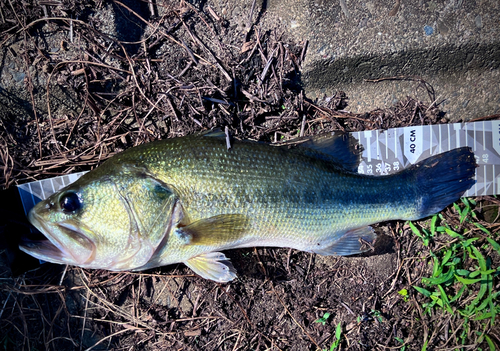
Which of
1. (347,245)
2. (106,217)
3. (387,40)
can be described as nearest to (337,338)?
(347,245)

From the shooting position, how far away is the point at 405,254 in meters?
3.35

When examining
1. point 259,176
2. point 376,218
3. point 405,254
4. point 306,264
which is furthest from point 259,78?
point 405,254

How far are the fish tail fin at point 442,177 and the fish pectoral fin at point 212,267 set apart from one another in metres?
2.02

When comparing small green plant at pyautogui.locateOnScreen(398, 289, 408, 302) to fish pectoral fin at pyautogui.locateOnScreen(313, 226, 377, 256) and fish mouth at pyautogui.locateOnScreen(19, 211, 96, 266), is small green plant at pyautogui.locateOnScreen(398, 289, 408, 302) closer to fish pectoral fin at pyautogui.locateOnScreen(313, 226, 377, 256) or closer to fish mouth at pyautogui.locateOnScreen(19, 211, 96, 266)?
fish pectoral fin at pyautogui.locateOnScreen(313, 226, 377, 256)

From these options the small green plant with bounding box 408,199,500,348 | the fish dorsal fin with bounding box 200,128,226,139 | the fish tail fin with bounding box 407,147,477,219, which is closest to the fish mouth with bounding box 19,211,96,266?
the fish dorsal fin with bounding box 200,128,226,139

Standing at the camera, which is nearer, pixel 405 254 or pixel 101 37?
pixel 101 37

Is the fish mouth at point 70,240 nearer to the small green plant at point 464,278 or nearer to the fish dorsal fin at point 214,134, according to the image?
the fish dorsal fin at point 214,134

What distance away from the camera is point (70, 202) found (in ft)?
7.86

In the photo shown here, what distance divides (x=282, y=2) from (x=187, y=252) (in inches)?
108

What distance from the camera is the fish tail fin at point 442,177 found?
3.09 metres

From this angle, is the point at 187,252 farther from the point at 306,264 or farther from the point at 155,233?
the point at 306,264

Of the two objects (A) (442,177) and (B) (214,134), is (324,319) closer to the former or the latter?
(A) (442,177)

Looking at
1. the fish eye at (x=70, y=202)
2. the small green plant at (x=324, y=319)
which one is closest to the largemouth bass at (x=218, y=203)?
the fish eye at (x=70, y=202)

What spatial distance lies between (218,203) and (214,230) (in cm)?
23
